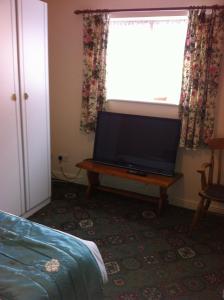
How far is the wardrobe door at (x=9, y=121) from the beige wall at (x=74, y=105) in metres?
1.17

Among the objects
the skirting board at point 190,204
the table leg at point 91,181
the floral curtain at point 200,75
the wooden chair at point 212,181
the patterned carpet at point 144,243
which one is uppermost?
the floral curtain at point 200,75

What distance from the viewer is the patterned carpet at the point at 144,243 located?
6.97 ft

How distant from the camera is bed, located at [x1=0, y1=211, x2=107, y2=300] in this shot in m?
1.18

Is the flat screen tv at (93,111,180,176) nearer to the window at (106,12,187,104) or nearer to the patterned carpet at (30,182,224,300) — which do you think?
the window at (106,12,187,104)

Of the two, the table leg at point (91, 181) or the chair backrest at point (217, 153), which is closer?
the chair backrest at point (217, 153)

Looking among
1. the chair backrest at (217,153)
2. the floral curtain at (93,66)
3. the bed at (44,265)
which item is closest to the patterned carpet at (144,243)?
the chair backrest at (217,153)

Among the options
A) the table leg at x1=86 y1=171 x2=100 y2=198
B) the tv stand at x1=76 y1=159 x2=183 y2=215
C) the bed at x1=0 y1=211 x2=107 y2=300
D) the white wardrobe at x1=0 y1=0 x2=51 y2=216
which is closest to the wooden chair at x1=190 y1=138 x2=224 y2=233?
the tv stand at x1=76 y1=159 x2=183 y2=215

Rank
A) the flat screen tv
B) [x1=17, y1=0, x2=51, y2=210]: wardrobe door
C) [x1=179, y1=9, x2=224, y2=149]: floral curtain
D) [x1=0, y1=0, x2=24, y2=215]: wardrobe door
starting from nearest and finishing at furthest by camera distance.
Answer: [x1=0, y1=0, x2=24, y2=215]: wardrobe door, [x1=17, y1=0, x2=51, y2=210]: wardrobe door, [x1=179, y1=9, x2=224, y2=149]: floral curtain, the flat screen tv

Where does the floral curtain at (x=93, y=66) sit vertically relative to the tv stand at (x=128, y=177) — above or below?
above

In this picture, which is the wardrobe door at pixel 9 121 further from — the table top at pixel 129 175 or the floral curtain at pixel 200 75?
the floral curtain at pixel 200 75

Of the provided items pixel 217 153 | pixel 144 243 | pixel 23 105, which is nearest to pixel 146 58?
pixel 217 153

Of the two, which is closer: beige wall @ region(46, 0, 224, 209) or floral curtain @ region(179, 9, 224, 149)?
floral curtain @ region(179, 9, 224, 149)

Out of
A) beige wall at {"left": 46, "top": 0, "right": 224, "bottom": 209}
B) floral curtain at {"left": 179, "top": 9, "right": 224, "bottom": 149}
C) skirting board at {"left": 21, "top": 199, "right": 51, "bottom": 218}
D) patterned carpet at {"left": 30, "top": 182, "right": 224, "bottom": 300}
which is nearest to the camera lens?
patterned carpet at {"left": 30, "top": 182, "right": 224, "bottom": 300}

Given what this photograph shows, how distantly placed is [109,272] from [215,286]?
793mm
